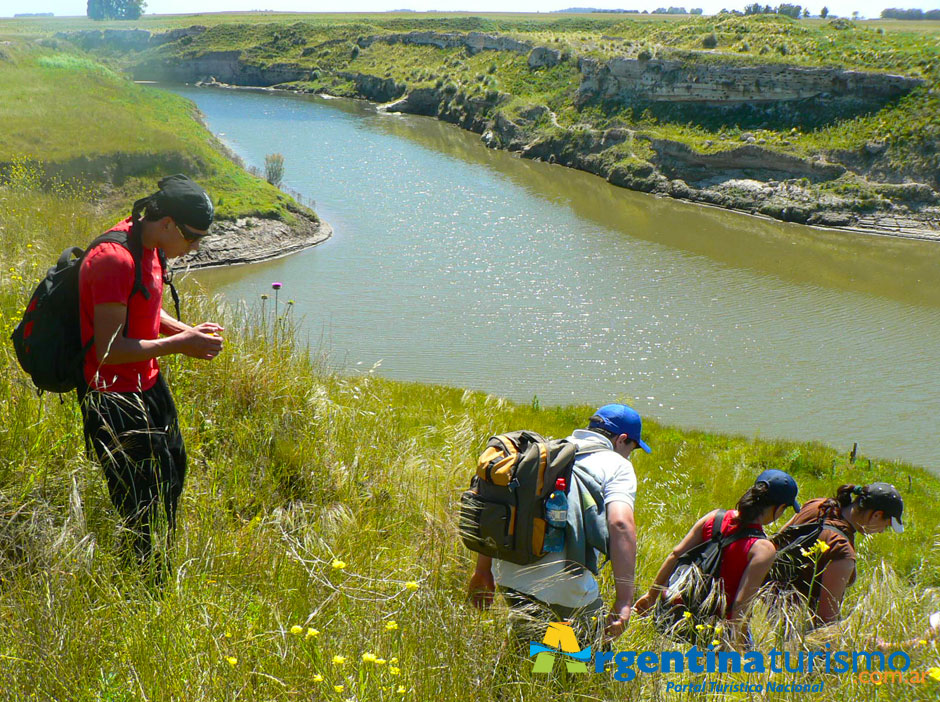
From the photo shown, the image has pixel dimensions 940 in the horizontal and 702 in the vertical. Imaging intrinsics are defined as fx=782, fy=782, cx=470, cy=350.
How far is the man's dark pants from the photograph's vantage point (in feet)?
11.0

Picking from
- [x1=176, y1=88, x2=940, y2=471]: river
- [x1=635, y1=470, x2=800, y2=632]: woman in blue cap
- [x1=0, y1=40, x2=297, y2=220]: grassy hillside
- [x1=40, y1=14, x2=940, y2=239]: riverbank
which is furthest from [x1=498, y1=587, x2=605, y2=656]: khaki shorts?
[x1=40, y1=14, x2=940, y2=239]: riverbank

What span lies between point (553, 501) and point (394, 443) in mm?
2731

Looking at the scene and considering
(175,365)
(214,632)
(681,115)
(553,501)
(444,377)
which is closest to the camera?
(214,632)

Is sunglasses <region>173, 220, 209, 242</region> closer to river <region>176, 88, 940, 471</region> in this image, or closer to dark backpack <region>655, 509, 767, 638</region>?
dark backpack <region>655, 509, 767, 638</region>

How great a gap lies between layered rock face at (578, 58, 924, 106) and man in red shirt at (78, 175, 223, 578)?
3993 centimetres

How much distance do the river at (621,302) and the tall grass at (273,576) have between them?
5547mm

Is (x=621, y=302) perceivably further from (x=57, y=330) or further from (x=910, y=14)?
(x=910, y=14)

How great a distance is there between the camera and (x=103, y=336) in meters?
3.31

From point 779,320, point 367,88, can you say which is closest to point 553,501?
point 779,320

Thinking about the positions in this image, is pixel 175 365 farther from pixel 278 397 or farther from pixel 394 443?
pixel 394 443

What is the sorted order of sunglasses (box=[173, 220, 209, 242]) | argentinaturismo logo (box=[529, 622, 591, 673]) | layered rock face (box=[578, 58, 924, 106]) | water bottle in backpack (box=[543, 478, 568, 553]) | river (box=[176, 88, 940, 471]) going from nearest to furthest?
argentinaturismo logo (box=[529, 622, 591, 673])
water bottle in backpack (box=[543, 478, 568, 553])
sunglasses (box=[173, 220, 209, 242])
river (box=[176, 88, 940, 471])
layered rock face (box=[578, 58, 924, 106])

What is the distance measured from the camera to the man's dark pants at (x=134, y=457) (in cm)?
336

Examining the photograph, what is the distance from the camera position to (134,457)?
3.46 m

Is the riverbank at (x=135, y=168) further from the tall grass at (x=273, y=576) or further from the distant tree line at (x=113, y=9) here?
the distant tree line at (x=113, y=9)
